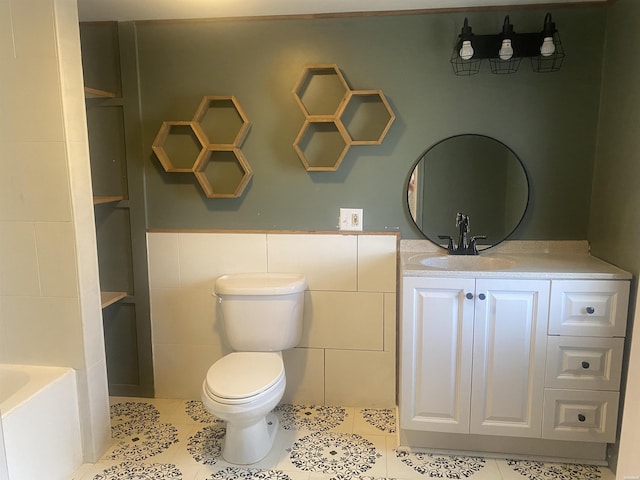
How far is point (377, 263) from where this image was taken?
8.20 feet

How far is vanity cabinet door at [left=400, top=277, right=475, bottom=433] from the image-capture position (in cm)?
206

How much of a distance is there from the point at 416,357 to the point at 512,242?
32.7 inches

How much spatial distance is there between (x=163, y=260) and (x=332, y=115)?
1232 mm

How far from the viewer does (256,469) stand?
2113mm

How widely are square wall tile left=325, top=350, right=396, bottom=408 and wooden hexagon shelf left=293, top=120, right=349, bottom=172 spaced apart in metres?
1.04

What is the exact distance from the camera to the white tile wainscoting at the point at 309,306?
2.52 m

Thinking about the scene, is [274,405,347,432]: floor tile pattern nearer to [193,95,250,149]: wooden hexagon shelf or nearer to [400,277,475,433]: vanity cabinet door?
[400,277,475,433]: vanity cabinet door

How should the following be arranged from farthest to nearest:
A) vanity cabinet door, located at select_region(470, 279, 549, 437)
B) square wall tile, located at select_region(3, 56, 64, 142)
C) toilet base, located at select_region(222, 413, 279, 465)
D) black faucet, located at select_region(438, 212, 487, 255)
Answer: black faucet, located at select_region(438, 212, 487, 255)
toilet base, located at select_region(222, 413, 279, 465)
vanity cabinet door, located at select_region(470, 279, 549, 437)
square wall tile, located at select_region(3, 56, 64, 142)

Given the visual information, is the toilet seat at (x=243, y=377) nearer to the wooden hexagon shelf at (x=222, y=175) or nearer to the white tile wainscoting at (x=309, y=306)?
the white tile wainscoting at (x=309, y=306)

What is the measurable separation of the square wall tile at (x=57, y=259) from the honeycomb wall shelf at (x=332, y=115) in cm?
116

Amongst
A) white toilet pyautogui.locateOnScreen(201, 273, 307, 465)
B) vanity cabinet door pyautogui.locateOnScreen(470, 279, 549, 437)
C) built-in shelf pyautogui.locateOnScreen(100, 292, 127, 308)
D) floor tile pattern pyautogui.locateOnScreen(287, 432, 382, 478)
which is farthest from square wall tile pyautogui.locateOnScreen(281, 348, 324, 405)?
built-in shelf pyautogui.locateOnScreen(100, 292, 127, 308)

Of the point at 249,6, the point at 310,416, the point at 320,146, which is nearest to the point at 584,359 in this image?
the point at 310,416

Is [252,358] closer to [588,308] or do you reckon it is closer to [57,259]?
[57,259]

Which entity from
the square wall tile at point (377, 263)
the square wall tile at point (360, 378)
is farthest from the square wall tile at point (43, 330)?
the square wall tile at point (377, 263)
